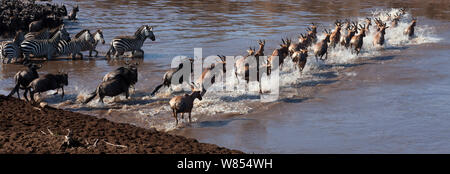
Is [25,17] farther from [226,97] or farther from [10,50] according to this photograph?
[226,97]

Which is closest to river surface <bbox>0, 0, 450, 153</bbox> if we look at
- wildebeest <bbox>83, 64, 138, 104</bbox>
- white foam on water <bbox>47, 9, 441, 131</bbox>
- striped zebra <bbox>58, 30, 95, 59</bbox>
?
white foam on water <bbox>47, 9, 441, 131</bbox>

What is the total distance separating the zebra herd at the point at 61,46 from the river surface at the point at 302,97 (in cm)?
50

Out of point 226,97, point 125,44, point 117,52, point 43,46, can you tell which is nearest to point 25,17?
point 43,46

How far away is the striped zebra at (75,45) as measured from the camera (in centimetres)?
1755

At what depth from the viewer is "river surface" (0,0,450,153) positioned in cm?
982

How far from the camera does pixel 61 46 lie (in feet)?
57.8

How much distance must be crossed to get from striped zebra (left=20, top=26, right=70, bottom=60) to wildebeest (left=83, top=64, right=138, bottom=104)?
5.40m

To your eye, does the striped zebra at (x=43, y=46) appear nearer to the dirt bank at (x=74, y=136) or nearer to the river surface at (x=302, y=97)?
the river surface at (x=302, y=97)

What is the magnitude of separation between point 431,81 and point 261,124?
5.85 metres

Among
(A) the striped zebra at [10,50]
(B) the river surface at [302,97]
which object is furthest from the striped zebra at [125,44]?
(A) the striped zebra at [10,50]

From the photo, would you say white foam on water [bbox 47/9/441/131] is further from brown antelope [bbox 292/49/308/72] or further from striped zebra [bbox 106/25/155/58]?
striped zebra [bbox 106/25/155/58]

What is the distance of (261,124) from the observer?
10594 millimetres

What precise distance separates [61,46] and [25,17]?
22.2ft
